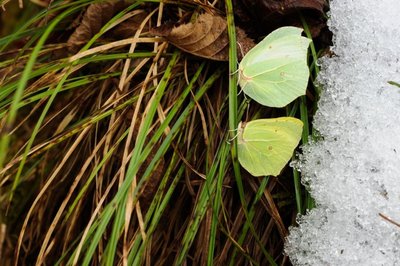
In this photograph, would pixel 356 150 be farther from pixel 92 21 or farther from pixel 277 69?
pixel 92 21

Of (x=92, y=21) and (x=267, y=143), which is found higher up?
(x=92, y=21)

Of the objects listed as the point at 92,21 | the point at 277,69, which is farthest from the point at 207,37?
the point at 92,21

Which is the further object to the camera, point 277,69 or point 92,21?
→ point 92,21

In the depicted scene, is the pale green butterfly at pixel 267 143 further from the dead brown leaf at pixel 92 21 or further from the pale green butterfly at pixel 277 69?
the dead brown leaf at pixel 92 21

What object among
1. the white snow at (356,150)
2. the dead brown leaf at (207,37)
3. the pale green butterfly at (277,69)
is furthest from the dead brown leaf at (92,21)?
the white snow at (356,150)

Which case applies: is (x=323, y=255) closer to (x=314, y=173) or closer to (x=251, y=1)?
(x=314, y=173)

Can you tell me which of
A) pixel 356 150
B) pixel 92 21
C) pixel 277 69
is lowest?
pixel 356 150
